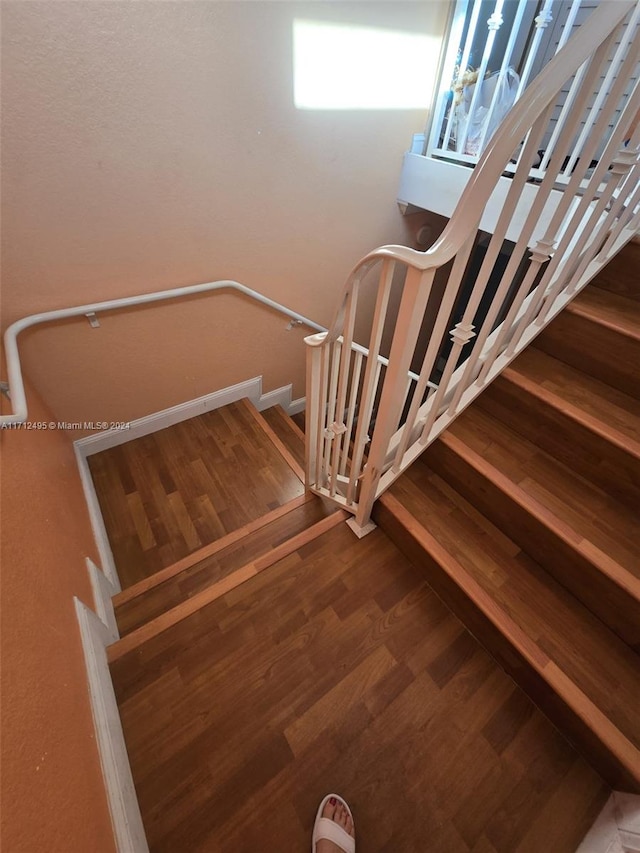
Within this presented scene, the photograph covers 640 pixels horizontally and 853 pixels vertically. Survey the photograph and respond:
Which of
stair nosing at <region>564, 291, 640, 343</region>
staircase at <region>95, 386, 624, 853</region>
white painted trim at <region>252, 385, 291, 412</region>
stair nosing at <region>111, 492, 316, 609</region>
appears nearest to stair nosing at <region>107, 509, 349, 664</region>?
staircase at <region>95, 386, 624, 853</region>

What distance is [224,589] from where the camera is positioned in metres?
1.41

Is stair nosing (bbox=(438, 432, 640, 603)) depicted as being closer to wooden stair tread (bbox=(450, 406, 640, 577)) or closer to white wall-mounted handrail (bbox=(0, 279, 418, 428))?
wooden stair tread (bbox=(450, 406, 640, 577))

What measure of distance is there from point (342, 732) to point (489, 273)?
143 centimetres

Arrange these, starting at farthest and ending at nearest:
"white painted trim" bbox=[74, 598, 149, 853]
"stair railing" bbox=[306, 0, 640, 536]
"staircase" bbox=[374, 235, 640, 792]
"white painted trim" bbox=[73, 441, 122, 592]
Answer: "white painted trim" bbox=[73, 441, 122, 592]
"staircase" bbox=[374, 235, 640, 792]
"white painted trim" bbox=[74, 598, 149, 853]
"stair railing" bbox=[306, 0, 640, 536]

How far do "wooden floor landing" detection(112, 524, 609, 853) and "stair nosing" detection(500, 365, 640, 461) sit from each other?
801 mm

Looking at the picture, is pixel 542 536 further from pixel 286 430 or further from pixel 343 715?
pixel 286 430

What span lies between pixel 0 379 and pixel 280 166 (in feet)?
5.46

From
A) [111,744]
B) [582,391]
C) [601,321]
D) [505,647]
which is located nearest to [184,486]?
[111,744]

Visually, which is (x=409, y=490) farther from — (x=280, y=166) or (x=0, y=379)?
(x=280, y=166)

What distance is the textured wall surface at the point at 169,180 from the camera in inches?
52.9

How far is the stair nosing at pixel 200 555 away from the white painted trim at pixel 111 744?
12.5 inches

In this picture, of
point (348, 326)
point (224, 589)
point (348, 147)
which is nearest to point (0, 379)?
point (224, 589)

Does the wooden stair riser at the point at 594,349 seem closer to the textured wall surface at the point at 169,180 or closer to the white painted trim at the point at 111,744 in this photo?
the textured wall surface at the point at 169,180

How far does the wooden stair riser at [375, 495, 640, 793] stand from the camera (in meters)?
0.95
